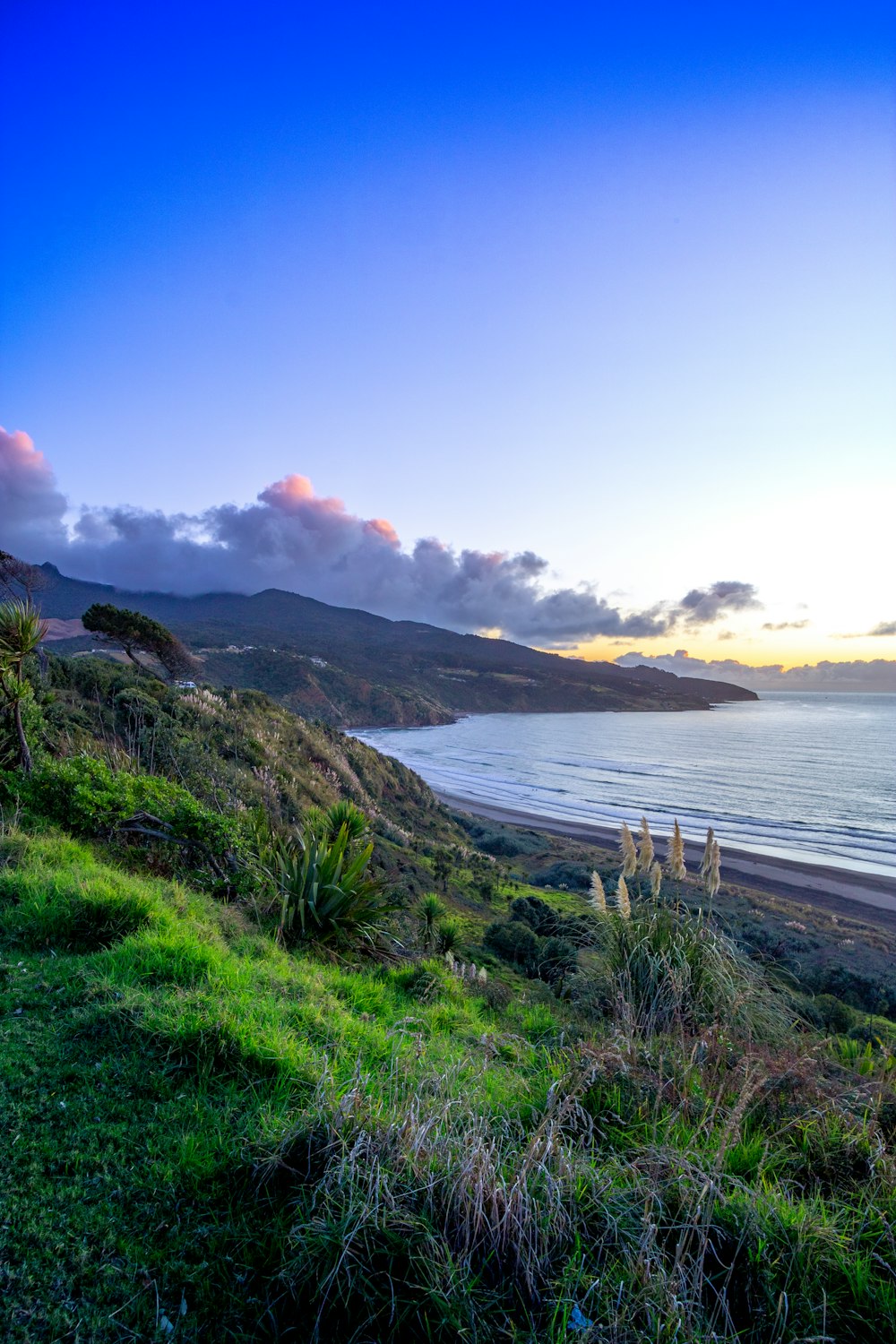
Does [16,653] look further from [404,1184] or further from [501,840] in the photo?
[501,840]

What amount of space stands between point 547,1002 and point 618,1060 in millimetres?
3838

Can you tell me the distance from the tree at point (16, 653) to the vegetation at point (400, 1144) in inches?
81.9

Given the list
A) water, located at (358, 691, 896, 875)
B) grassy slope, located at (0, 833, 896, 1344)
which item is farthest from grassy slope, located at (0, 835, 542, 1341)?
water, located at (358, 691, 896, 875)

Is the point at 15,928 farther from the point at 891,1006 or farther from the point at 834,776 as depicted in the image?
the point at 834,776

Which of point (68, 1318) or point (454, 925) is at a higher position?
point (68, 1318)

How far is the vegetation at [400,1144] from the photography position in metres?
1.91

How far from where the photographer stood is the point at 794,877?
2797 centimetres

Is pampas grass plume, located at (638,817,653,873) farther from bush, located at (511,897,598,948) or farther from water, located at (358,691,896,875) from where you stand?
water, located at (358,691,896,875)

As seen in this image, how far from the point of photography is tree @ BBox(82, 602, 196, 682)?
89.2ft

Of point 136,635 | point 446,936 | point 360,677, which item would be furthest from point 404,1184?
point 360,677

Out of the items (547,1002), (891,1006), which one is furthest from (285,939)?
(891,1006)

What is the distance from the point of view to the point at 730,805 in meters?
44.1

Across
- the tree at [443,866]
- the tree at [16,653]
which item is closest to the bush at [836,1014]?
the tree at [443,866]

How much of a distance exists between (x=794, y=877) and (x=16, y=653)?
104 ft
